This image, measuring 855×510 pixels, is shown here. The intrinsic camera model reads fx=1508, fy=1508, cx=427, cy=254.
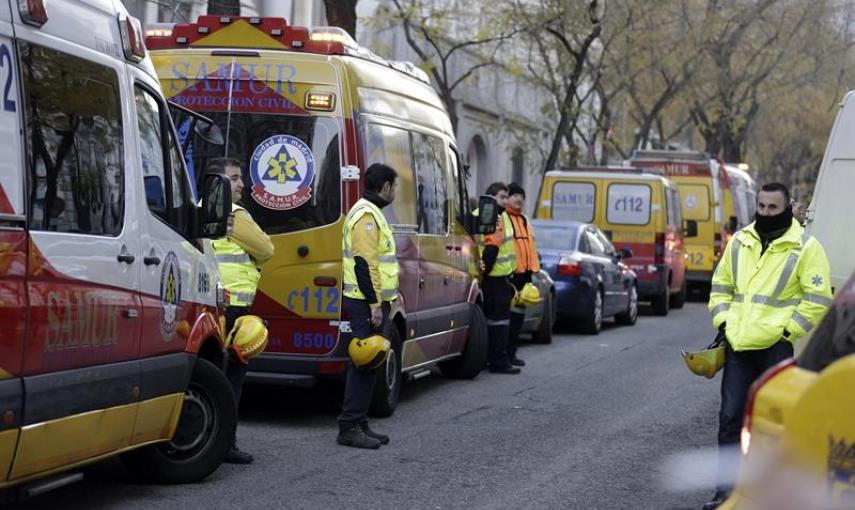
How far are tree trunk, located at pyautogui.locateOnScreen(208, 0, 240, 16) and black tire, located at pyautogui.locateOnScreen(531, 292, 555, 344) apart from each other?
4.81m

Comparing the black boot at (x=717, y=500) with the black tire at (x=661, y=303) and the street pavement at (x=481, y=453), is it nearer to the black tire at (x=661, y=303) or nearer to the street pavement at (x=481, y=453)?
the street pavement at (x=481, y=453)

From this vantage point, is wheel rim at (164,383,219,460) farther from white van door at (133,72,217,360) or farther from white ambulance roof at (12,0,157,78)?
white ambulance roof at (12,0,157,78)

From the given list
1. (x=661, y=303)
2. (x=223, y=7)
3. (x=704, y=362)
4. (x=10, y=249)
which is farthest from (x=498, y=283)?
(x=661, y=303)

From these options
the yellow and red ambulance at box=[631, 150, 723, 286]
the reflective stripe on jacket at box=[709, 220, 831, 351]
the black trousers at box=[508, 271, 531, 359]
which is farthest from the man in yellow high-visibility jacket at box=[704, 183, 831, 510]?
the yellow and red ambulance at box=[631, 150, 723, 286]

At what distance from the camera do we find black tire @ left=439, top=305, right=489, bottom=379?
1337 centimetres

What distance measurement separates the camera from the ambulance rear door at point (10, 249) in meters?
5.85

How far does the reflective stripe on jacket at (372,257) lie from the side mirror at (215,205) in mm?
1406

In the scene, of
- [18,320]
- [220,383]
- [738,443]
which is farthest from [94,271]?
[738,443]

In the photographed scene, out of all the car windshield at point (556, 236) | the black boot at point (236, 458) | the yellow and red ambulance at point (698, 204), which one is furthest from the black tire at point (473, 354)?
the yellow and red ambulance at point (698, 204)

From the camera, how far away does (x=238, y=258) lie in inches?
352

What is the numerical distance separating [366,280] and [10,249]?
3.58 metres

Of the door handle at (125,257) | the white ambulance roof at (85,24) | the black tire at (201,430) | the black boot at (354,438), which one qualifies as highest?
the white ambulance roof at (85,24)

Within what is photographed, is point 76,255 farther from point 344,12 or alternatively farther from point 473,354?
point 344,12

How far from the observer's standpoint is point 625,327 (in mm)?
20922
